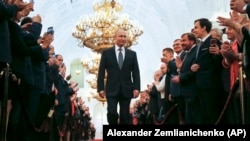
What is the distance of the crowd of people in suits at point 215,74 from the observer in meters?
5.03

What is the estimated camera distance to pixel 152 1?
81.7 ft

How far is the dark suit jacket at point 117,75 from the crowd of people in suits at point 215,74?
0.65m

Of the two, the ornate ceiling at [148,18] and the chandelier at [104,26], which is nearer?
the chandelier at [104,26]

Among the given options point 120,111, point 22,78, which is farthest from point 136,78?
point 22,78

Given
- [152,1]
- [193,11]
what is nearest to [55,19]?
[152,1]

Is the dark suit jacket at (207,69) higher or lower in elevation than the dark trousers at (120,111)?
higher

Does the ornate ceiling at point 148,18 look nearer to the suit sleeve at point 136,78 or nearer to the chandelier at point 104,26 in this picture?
the chandelier at point 104,26

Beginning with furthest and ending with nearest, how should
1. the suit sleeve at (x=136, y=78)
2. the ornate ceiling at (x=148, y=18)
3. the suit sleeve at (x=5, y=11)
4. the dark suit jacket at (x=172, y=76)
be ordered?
the ornate ceiling at (x=148, y=18), the dark suit jacket at (x=172, y=76), the suit sleeve at (x=136, y=78), the suit sleeve at (x=5, y=11)

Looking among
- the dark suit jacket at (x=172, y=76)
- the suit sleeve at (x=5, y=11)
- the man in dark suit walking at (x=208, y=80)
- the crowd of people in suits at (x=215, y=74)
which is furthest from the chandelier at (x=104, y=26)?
the suit sleeve at (x=5, y=11)

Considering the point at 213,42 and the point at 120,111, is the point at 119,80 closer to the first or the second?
the point at 120,111

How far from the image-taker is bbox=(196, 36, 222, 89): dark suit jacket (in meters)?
6.30

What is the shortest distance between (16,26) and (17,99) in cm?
81

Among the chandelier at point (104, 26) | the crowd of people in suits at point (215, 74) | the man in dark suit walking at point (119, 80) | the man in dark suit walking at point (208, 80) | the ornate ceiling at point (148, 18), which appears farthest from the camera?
the ornate ceiling at point (148, 18)

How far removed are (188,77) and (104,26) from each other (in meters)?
12.1
